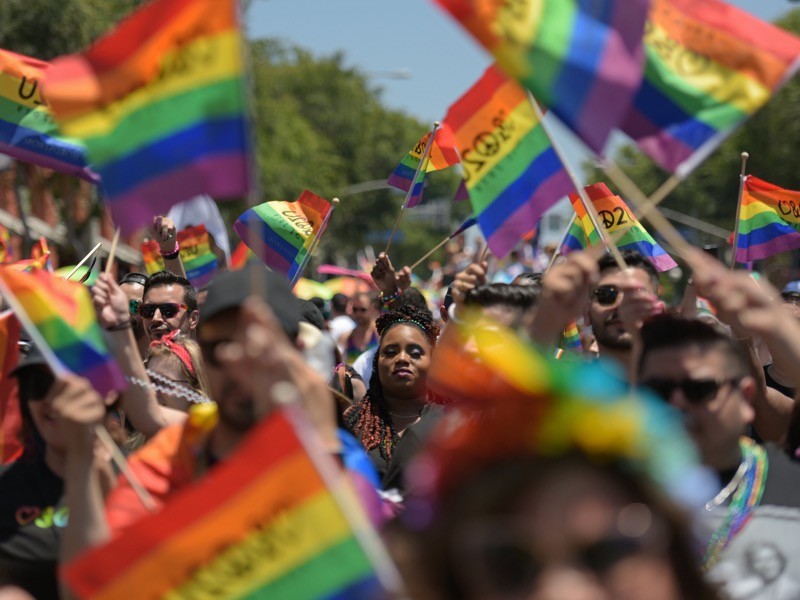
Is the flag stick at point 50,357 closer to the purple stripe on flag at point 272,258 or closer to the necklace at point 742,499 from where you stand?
the necklace at point 742,499

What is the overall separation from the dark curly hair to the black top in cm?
211

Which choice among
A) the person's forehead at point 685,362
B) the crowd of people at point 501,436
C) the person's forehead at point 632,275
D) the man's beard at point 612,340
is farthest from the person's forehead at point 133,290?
the person's forehead at point 685,362

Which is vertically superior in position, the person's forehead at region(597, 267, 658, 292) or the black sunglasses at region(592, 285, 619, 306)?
the black sunglasses at region(592, 285, 619, 306)

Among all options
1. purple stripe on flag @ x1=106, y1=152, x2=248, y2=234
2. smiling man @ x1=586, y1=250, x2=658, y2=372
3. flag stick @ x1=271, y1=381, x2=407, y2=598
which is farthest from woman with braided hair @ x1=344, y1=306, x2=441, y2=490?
flag stick @ x1=271, y1=381, x2=407, y2=598

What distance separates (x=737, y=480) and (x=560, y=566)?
1631mm

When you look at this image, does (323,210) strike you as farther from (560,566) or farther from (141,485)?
(560,566)

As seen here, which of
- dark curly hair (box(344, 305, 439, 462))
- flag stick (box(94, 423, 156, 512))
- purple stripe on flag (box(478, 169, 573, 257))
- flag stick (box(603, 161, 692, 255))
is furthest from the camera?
dark curly hair (box(344, 305, 439, 462))

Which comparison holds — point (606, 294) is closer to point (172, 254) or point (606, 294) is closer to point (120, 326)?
point (120, 326)

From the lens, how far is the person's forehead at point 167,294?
7078 mm

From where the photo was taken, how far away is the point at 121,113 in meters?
3.61

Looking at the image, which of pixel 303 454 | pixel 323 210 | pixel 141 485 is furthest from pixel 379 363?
pixel 303 454

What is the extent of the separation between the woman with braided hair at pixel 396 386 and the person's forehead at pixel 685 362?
2373 mm

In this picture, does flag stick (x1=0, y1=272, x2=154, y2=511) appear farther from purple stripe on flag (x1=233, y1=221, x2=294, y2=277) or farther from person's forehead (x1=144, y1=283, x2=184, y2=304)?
purple stripe on flag (x1=233, y1=221, x2=294, y2=277)

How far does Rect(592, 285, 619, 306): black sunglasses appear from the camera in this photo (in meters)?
5.27
